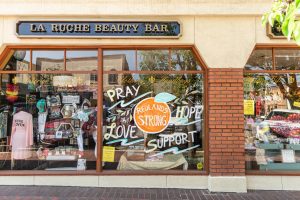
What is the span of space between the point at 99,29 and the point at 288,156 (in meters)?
5.30

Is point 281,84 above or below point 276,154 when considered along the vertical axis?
above

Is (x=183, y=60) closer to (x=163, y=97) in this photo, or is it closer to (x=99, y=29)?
(x=163, y=97)

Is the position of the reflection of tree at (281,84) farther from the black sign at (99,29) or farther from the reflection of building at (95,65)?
the reflection of building at (95,65)

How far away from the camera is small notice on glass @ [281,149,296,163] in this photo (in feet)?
25.0

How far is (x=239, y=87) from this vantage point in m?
7.28

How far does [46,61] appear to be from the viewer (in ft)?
25.1

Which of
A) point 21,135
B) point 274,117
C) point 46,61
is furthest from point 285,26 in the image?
point 21,135

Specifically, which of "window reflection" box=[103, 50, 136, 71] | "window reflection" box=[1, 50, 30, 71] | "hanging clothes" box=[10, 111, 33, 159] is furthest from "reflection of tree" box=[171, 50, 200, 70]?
"hanging clothes" box=[10, 111, 33, 159]

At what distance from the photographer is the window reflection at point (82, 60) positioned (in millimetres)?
7605

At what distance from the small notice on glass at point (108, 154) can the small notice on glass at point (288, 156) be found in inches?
158

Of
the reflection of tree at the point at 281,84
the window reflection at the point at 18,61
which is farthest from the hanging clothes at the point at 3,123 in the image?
the reflection of tree at the point at 281,84

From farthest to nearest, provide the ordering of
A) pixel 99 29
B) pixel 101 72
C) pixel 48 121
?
pixel 48 121 → pixel 101 72 → pixel 99 29

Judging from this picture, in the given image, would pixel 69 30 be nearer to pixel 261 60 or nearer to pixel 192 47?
pixel 192 47

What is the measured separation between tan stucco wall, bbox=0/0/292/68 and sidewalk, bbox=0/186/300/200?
2.82 meters
